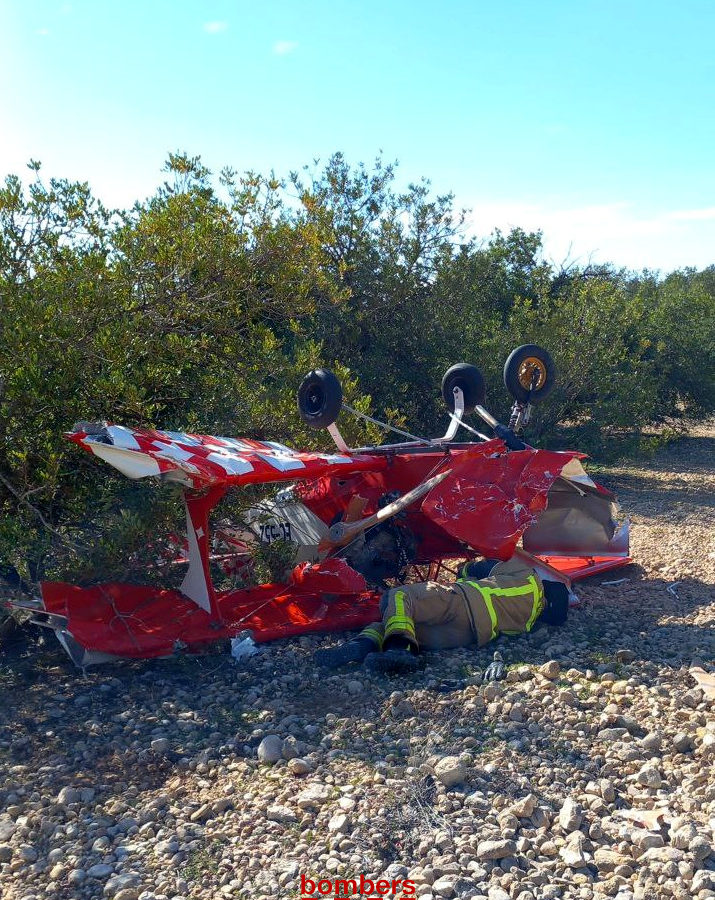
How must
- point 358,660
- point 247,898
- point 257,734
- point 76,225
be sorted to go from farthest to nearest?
1. point 76,225
2. point 358,660
3. point 257,734
4. point 247,898

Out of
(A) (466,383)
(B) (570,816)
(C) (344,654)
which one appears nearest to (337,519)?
(C) (344,654)

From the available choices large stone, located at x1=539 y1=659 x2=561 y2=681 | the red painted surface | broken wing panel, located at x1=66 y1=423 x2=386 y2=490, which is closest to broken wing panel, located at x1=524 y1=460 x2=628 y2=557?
the red painted surface

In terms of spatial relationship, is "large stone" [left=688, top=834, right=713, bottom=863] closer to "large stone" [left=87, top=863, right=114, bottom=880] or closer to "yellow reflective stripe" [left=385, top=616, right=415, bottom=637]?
"large stone" [left=87, top=863, right=114, bottom=880]

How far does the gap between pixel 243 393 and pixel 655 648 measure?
3450 mm

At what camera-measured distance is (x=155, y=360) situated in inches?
236

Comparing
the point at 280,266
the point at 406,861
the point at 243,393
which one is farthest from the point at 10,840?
the point at 280,266

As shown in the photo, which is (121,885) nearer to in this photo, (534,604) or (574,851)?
(574,851)

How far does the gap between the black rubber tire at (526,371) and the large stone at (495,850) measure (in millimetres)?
4862

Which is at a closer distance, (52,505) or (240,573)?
(52,505)

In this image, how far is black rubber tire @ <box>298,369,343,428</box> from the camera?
20.7ft

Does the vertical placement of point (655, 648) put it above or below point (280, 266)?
below

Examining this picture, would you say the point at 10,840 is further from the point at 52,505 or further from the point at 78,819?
the point at 52,505

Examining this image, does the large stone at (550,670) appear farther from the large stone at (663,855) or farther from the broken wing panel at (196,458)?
the broken wing panel at (196,458)

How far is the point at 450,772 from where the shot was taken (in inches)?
150
